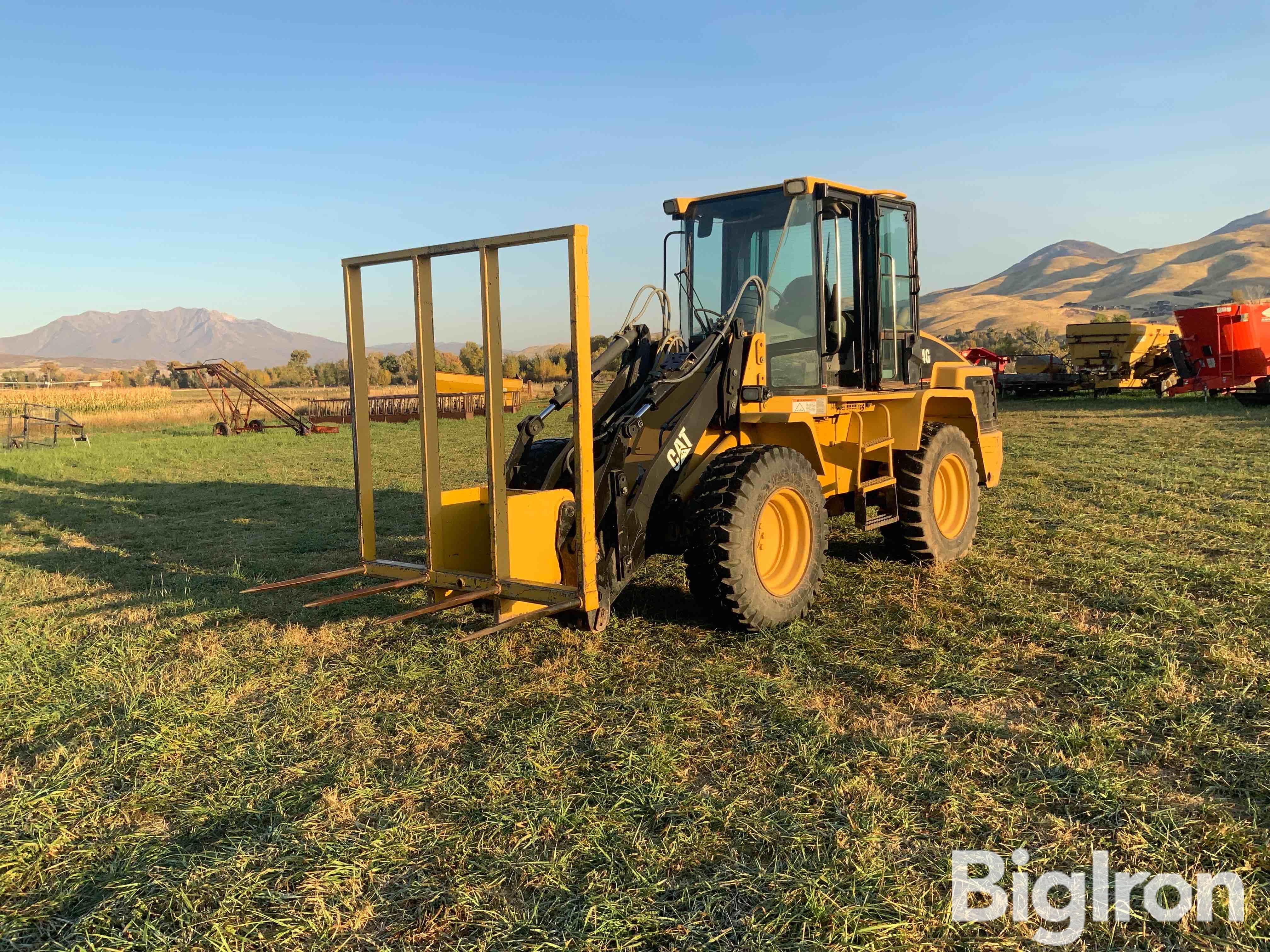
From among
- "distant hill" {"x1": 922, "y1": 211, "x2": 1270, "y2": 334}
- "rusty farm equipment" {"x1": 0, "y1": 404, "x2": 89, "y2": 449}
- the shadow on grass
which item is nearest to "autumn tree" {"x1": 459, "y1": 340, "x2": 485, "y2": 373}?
"rusty farm equipment" {"x1": 0, "y1": 404, "x2": 89, "y2": 449}

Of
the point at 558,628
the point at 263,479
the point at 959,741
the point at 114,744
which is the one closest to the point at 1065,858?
the point at 959,741

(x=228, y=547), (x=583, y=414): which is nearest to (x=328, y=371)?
(x=228, y=547)

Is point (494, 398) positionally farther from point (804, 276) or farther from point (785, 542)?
point (804, 276)

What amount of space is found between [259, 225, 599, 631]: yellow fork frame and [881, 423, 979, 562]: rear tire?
296 cm

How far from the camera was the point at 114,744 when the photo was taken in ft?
12.3

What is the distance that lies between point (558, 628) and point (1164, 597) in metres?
3.85

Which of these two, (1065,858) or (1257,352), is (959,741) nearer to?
(1065,858)

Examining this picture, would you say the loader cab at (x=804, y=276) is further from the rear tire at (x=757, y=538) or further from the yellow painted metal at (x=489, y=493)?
the yellow painted metal at (x=489, y=493)

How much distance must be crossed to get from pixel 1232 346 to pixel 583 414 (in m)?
21.4

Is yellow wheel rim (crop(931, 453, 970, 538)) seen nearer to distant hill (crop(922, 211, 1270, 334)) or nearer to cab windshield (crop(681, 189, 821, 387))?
cab windshield (crop(681, 189, 821, 387))

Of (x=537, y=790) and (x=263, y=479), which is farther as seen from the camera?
(x=263, y=479)

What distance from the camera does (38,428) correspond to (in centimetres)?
2478

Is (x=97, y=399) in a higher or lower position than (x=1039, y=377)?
higher

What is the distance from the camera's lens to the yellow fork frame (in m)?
4.15
